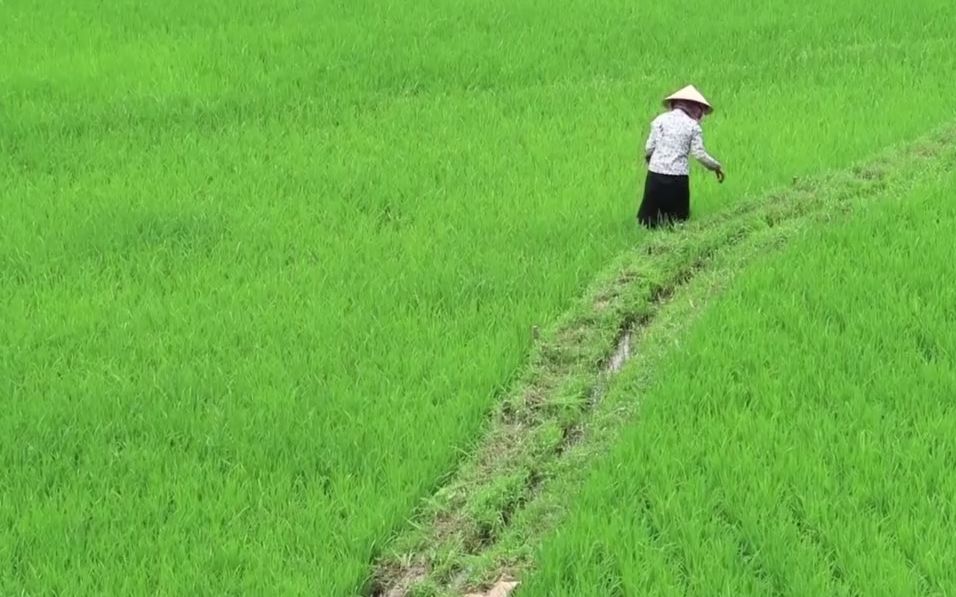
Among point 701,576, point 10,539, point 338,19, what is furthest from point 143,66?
point 701,576

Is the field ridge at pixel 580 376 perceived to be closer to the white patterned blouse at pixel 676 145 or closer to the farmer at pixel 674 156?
the farmer at pixel 674 156

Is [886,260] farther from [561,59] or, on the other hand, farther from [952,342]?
[561,59]

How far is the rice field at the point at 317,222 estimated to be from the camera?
10.00 ft

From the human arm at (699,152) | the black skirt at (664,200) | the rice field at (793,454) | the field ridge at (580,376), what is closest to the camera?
the rice field at (793,454)

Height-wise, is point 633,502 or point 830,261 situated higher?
point 830,261

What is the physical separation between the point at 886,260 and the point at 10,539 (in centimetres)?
332

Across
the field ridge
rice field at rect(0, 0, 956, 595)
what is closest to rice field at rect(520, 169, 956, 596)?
rice field at rect(0, 0, 956, 595)

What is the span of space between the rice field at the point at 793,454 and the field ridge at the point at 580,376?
0.59ft

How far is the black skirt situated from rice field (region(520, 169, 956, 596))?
0.78m

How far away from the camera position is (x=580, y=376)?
382 centimetres

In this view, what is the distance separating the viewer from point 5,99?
20.7 feet

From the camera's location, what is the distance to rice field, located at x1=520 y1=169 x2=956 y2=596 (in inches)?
105

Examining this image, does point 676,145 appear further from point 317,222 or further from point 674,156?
point 317,222

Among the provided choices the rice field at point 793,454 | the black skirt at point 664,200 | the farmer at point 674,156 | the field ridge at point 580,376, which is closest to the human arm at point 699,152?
the farmer at point 674,156
